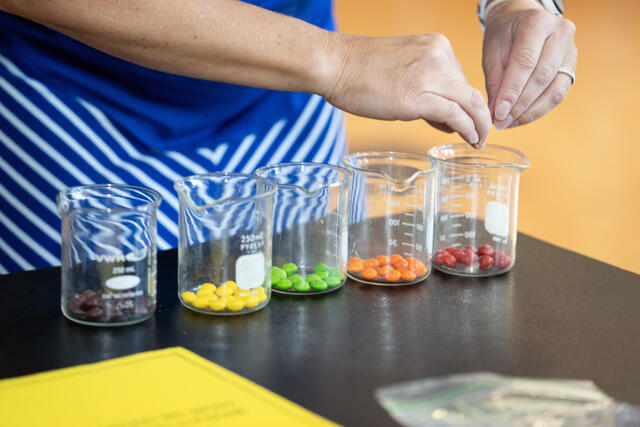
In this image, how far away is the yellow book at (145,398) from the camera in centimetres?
72

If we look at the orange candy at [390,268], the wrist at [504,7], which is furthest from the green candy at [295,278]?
the wrist at [504,7]

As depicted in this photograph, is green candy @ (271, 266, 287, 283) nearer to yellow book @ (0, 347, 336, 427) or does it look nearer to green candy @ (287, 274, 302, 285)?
green candy @ (287, 274, 302, 285)

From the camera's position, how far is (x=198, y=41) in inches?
42.4

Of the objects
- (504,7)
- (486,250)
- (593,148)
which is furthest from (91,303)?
(593,148)

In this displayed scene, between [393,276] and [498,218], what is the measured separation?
209mm

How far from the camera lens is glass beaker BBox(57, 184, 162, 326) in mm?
925

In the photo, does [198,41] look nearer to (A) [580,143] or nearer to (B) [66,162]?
(B) [66,162]

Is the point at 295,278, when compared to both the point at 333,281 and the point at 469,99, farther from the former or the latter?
the point at 469,99

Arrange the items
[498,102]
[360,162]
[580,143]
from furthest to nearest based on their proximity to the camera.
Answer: [580,143], [498,102], [360,162]

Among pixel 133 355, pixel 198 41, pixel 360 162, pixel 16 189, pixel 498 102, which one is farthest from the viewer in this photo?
pixel 16 189

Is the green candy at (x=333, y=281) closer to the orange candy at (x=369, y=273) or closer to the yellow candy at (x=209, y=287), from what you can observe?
the orange candy at (x=369, y=273)

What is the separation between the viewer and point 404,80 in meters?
1.14

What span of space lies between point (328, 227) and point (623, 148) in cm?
290

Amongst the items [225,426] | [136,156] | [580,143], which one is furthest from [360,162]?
[580,143]
